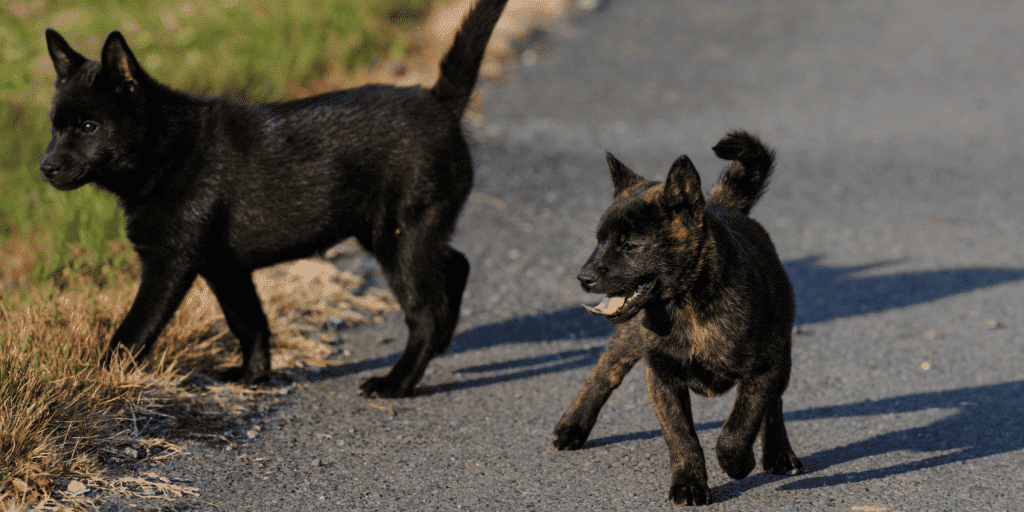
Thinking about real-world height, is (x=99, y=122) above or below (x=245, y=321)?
above

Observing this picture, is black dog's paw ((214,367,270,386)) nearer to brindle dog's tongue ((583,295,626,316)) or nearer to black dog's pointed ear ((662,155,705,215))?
brindle dog's tongue ((583,295,626,316))

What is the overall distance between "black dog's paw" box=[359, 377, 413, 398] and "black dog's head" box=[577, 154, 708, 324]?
1420mm

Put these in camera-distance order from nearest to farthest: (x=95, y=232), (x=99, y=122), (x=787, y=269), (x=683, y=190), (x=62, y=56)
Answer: (x=683, y=190) → (x=99, y=122) → (x=62, y=56) → (x=95, y=232) → (x=787, y=269)

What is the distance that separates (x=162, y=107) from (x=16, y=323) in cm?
109

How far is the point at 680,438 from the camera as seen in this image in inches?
127

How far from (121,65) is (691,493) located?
2785mm

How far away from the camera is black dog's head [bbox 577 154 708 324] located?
3100 mm

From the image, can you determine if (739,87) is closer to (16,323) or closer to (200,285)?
(200,285)

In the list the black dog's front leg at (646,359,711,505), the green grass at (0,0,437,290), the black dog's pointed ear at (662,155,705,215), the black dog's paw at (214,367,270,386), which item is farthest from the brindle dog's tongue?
the green grass at (0,0,437,290)

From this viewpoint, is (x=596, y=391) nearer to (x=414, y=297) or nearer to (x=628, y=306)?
(x=628, y=306)

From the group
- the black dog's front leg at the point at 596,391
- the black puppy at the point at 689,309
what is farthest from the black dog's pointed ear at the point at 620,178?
A: the black dog's front leg at the point at 596,391

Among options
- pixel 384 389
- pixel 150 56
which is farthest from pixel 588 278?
pixel 150 56

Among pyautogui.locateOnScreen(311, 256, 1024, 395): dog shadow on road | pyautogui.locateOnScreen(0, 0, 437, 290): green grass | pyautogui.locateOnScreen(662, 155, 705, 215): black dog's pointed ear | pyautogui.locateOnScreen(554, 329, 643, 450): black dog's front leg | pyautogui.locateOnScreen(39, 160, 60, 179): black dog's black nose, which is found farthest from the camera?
pyautogui.locateOnScreen(0, 0, 437, 290): green grass

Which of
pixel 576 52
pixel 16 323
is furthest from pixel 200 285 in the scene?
pixel 576 52
